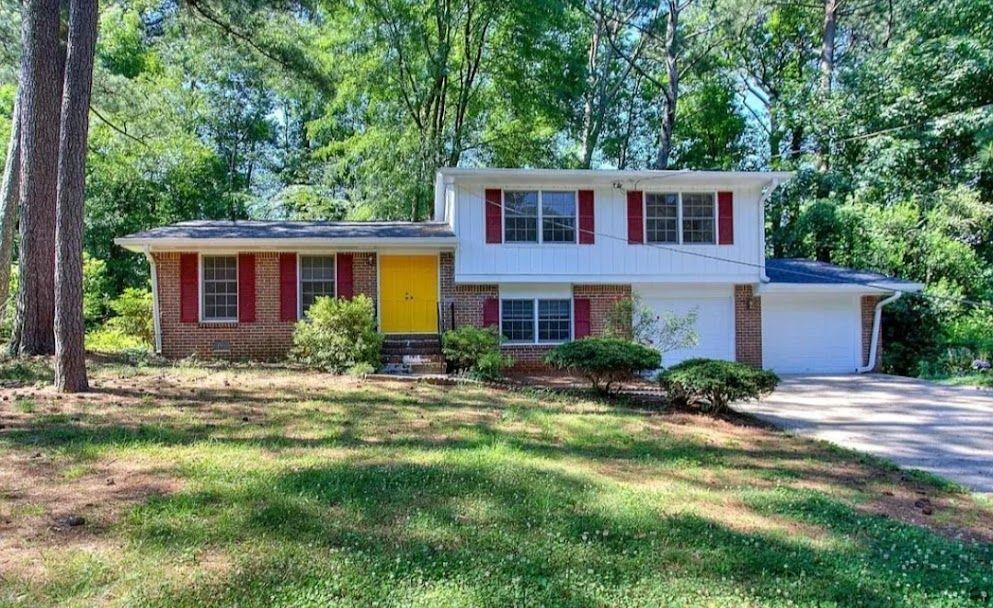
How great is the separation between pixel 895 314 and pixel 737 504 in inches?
566

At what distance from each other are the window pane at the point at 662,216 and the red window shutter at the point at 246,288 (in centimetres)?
872

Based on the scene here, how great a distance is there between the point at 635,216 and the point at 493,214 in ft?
10.5

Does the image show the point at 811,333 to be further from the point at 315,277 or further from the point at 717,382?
the point at 315,277

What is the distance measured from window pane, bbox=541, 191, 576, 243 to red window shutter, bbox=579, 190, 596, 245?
156mm

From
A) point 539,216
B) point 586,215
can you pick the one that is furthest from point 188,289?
point 586,215

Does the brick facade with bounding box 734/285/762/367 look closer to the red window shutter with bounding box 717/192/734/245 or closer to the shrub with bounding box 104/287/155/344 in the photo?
the red window shutter with bounding box 717/192/734/245

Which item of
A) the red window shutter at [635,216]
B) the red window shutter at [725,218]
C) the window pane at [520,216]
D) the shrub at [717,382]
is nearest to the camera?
the shrub at [717,382]

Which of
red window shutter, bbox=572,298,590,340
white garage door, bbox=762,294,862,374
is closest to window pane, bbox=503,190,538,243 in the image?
red window shutter, bbox=572,298,590,340

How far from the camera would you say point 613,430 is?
22.9 ft

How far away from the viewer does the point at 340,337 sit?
1084 centimetres

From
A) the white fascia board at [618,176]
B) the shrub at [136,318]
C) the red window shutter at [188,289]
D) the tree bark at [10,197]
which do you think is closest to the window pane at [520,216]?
the white fascia board at [618,176]

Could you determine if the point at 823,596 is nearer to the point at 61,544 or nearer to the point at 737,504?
the point at 737,504

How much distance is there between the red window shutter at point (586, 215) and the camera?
1360 centimetres

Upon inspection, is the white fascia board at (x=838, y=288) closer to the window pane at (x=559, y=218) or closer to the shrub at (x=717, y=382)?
the window pane at (x=559, y=218)
